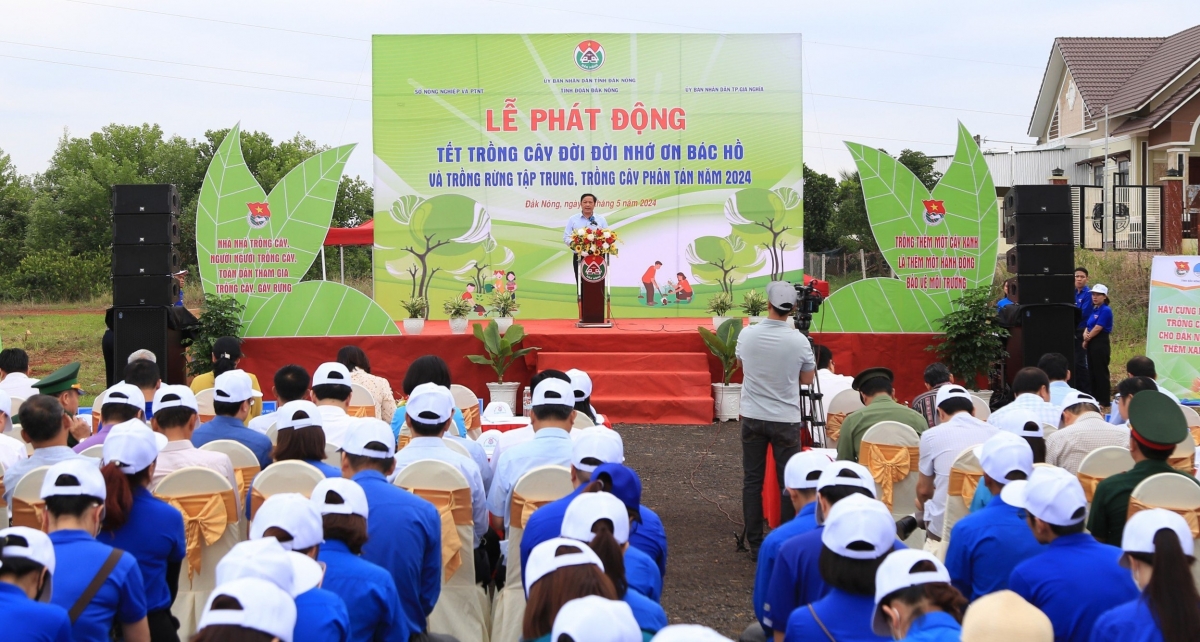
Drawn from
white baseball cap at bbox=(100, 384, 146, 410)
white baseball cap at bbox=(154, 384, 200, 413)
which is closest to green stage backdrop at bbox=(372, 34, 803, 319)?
white baseball cap at bbox=(100, 384, 146, 410)

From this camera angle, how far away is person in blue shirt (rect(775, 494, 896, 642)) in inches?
94.4

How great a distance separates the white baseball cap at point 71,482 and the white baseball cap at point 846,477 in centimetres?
196

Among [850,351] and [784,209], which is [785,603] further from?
[784,209]

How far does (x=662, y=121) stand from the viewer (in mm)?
13531

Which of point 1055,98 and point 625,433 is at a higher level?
point 1055,98

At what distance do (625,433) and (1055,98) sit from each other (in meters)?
20.5

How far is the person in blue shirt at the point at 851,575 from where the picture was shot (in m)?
2.40

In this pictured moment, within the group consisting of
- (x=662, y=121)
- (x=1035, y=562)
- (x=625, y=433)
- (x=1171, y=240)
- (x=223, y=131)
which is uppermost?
Answer: (x=223, y=131)

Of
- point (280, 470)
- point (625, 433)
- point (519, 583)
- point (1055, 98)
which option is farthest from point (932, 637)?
point (1055, 98)

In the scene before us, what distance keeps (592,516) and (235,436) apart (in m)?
2.56

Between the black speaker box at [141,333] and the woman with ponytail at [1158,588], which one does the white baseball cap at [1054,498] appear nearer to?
the woman with ponytail at [1158,588]

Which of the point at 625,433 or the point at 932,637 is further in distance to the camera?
the point at 625,433

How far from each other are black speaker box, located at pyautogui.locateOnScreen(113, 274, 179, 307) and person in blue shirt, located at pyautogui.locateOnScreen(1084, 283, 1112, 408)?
8523 mm

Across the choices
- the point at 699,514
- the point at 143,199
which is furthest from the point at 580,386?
the point at 143,199
